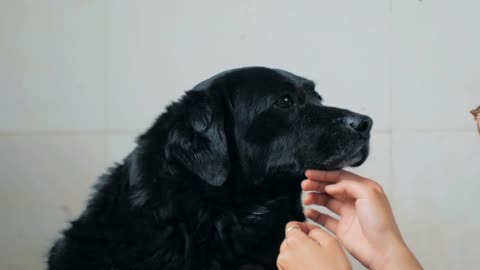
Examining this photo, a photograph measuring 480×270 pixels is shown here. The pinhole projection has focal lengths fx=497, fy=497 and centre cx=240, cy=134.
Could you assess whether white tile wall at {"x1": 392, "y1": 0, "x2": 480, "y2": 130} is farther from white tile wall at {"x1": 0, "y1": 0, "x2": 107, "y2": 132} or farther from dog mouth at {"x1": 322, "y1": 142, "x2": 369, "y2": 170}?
white tile wall at {"x1": 0, "y1": 0, "x2": 107, "y2": 132}

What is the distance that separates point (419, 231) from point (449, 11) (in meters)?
0.65

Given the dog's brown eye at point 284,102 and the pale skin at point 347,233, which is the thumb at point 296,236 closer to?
the pale skin at point 347,233

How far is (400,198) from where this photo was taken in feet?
4.85

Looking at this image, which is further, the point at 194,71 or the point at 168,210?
the point at 194,71

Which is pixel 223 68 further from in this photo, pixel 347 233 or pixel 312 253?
pixel 312 253

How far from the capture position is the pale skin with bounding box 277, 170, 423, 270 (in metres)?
0.79

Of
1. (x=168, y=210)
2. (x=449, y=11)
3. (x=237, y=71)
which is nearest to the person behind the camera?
(x=168, y=210)

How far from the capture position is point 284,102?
1.07 meters

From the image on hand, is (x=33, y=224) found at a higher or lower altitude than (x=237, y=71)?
lower

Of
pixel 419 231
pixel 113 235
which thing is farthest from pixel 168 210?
pixel 419 231

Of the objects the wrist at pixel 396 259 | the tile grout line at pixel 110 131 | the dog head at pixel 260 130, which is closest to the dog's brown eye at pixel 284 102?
the dog head at pixel 260 130

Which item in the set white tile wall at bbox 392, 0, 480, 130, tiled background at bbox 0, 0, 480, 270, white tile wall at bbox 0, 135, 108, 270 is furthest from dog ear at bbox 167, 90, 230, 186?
white tile wall at bbox 392, 0, 480, 130

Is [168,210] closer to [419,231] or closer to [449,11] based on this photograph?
[419,231]

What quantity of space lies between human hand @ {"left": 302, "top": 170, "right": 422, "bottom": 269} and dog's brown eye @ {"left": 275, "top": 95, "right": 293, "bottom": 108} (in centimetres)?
19
